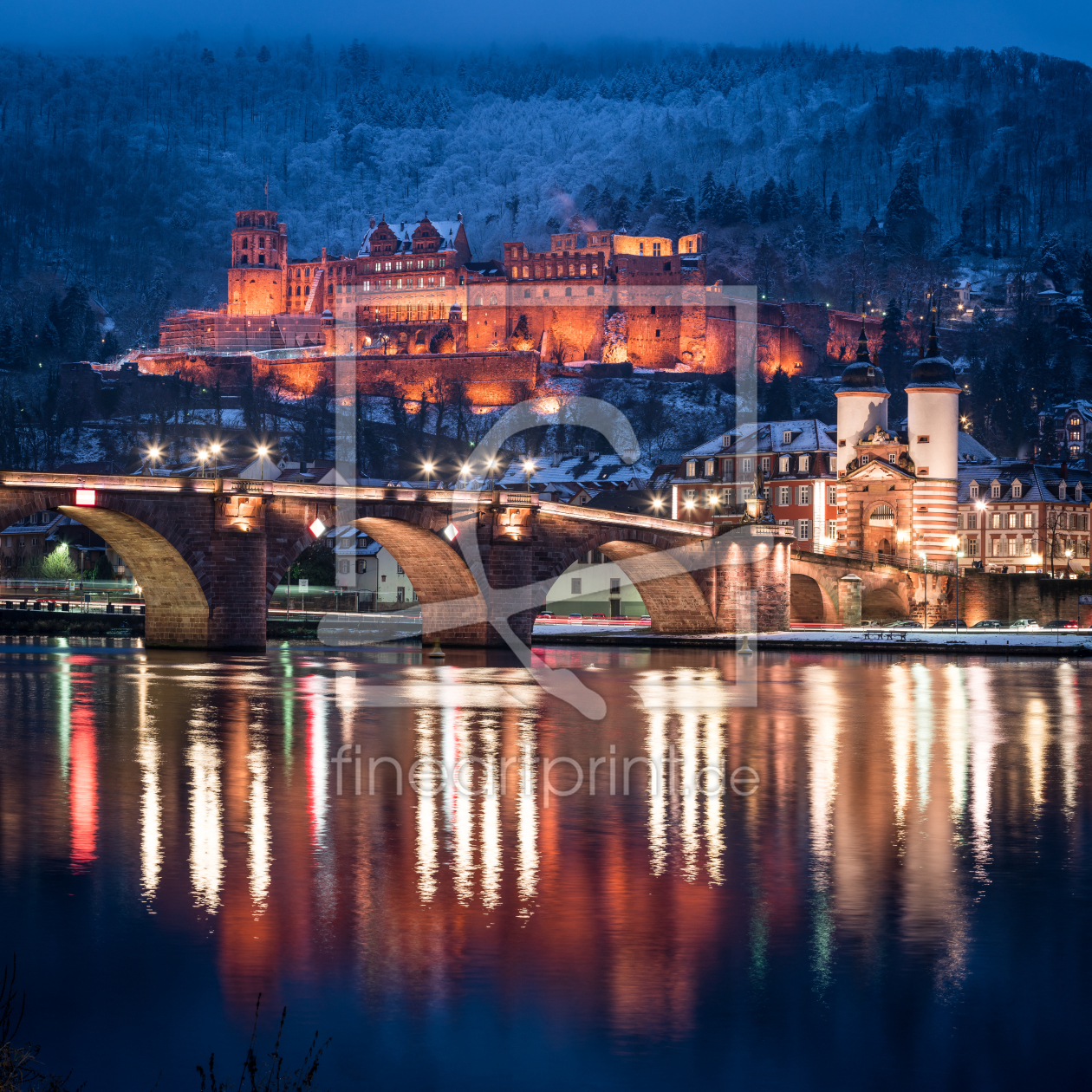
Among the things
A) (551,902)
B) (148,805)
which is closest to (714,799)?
(551,902)

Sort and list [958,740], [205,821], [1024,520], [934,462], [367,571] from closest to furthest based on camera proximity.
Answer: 1. [205,821]
2. [958,740]
3. [934,462]
4. [1024,520]
5. [367,571]

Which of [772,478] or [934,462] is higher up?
[934,462]

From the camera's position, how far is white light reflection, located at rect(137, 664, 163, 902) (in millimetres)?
21000

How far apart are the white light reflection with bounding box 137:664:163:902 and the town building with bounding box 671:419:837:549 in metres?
59.4

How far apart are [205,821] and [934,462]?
6983 centimetres

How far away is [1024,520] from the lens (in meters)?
97.7

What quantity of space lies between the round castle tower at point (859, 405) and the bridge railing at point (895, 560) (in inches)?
265

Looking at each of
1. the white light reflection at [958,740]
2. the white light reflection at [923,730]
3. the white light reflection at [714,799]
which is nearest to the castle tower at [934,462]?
the white light reflection at [923,730]

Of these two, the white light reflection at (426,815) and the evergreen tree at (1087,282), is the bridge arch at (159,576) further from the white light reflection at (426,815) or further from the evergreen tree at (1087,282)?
the evergreen tree at (1087,282)

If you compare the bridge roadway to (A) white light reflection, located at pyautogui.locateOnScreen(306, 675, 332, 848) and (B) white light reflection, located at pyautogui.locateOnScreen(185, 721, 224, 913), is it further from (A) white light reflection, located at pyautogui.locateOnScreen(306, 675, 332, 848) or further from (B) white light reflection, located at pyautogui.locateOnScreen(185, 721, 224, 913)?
(B) white light reflection, located at pyautogui.locateOnScreen(185, 721, 224, 913)

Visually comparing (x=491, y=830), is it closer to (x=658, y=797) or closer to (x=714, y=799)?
(x=658, y=797)

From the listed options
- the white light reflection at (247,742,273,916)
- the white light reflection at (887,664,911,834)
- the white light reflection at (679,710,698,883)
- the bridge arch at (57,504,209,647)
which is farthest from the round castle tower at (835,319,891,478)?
the white light reflection at (247,742,273,916)

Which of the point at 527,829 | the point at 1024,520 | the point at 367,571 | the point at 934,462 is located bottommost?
the point at 527,829

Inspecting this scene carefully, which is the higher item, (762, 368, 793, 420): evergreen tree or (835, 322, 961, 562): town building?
(762, 368, 793, 420): evergreen tree
